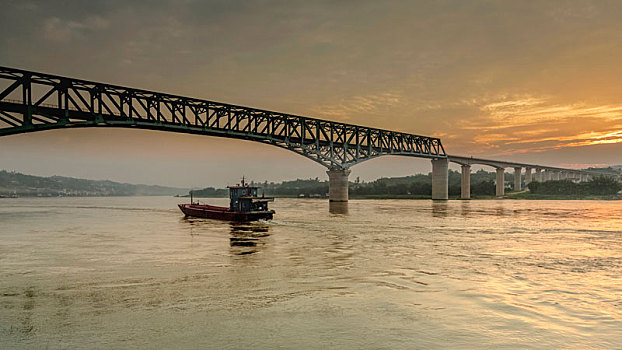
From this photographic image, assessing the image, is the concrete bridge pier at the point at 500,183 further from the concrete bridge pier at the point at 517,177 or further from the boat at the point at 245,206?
the boat at the point at 245,206

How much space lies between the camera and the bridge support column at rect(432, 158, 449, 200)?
132125mm

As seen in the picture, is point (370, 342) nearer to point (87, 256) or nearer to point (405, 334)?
point (405, 334)

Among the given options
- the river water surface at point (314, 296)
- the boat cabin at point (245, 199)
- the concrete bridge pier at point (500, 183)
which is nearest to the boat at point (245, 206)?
the boat cabin at point (245, 199)

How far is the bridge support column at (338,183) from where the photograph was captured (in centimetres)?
10519

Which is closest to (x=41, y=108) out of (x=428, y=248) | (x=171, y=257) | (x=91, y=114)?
(x=91, y=114)

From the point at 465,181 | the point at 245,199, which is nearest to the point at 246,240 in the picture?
the point at 245,199

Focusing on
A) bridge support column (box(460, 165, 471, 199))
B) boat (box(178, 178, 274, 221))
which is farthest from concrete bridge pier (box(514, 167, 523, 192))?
boat (box(178, 178, 274, 221))

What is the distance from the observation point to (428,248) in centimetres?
2741

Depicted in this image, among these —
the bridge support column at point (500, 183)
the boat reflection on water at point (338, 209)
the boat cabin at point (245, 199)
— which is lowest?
the boat reflection on water at point (338, 209)

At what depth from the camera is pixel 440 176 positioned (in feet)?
442

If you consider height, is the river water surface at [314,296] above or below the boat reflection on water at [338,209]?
below

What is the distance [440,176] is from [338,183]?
4323 cm

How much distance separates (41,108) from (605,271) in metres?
57.4

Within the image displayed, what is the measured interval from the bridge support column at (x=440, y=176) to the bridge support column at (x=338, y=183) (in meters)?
37.6
